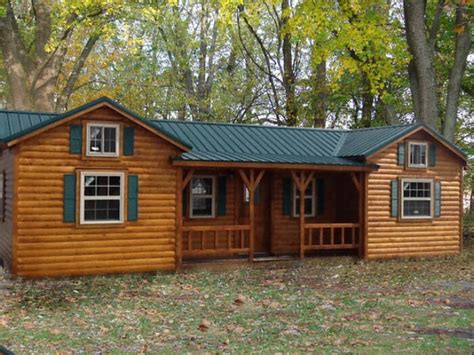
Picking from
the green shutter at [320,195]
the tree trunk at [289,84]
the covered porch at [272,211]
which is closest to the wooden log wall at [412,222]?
the covered porch at [272,211]

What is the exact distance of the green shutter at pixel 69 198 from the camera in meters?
13.8

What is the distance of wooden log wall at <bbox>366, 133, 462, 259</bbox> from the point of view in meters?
17.8

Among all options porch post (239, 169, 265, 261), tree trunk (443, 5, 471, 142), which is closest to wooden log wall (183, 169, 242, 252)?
porch post (239, 169, 265, 261)

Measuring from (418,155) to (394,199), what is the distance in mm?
1685

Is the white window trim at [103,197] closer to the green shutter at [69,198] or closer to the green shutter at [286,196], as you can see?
the green shutter at [69,198]

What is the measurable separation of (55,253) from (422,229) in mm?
11216

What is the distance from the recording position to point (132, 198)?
14.5 metres

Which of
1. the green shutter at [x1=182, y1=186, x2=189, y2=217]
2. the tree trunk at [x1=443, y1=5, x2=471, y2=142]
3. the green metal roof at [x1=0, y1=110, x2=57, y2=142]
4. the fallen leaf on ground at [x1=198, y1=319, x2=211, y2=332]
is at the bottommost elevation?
the fallen leaf on ground at [x1=198, y1=319, x2=211, y2=332]

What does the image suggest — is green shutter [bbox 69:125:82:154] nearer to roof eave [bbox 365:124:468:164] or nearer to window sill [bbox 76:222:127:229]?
window sill [bbox 76:222:127:229]

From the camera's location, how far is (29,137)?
1338 centimetres

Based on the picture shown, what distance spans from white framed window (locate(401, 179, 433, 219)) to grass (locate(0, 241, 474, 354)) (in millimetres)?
2596

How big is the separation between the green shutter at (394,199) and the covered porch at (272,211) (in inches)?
39.1

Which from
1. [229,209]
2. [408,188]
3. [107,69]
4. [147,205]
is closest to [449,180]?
[408,188]

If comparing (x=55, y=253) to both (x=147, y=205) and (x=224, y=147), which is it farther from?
(x=224, y=147)
